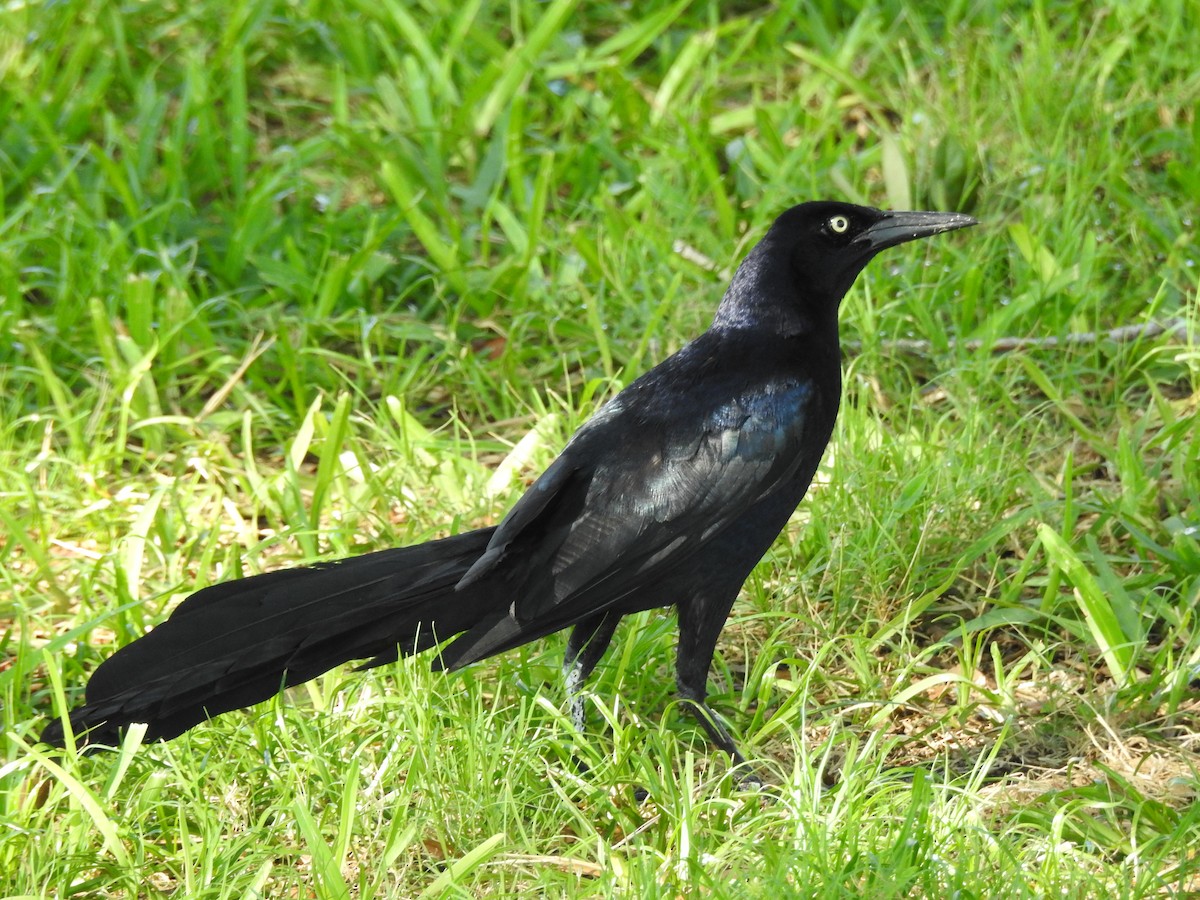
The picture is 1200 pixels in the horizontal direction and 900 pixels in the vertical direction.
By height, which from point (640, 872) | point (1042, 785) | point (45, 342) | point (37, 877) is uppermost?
point (45, 342)

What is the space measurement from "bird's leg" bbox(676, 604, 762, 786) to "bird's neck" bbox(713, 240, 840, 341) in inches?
25.7

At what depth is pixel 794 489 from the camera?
3275 mm

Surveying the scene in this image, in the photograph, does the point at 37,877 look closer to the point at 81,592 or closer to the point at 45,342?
the point at 81,592

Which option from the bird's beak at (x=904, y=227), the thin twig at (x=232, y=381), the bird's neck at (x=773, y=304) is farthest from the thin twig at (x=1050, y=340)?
the thin twig at (x=232, y=381)

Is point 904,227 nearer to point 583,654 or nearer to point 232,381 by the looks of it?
point 583,654

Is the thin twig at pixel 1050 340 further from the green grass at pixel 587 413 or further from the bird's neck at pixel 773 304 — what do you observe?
the bird's neck at pixel 773 304

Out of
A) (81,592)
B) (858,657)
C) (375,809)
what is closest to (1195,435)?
(858,657)

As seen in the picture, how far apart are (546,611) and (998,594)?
1308 millimetres

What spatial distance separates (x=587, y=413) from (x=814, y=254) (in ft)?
3.20

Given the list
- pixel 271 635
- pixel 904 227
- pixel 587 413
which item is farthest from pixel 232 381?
pixel 904 227

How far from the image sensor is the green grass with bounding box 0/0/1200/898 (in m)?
2.92

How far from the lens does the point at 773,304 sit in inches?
134

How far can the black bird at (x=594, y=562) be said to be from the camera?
299cm

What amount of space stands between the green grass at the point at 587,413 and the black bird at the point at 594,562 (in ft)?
0.42
